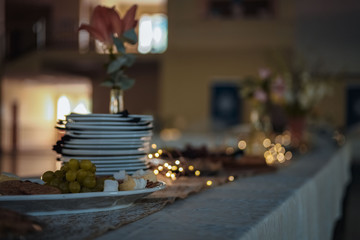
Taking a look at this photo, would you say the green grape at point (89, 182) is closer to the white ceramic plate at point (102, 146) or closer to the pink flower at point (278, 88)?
the white ceramic plate at point (102, 146)

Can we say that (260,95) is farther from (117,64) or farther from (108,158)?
(108,158)

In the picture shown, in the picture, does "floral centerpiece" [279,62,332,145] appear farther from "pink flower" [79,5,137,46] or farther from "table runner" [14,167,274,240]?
"table runner" [14,167,274,240]

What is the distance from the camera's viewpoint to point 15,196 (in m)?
1.09

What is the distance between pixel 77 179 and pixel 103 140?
0.93 feet

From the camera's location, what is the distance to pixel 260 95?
3367 millimetres

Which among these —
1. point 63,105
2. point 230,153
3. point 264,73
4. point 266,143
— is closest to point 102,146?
point 230,153

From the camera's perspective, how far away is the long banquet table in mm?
1001

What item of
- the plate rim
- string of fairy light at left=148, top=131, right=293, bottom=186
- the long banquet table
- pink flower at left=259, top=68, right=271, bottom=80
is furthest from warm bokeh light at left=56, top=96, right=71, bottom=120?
the plate rim

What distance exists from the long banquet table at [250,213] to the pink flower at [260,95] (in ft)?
3.35

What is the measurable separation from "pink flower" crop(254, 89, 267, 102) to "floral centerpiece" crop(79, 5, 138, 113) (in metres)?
1.74

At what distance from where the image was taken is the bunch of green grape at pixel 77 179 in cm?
121

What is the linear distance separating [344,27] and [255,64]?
2.01 metres

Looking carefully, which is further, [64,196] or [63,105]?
[63,105]

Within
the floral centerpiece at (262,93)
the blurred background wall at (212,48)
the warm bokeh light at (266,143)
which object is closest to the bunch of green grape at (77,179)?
the warm bokeh light at (266,143)
